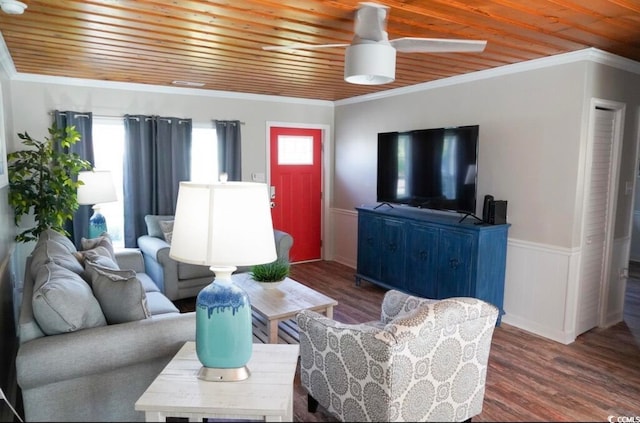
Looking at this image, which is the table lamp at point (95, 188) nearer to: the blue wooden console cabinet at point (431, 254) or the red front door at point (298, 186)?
the red front door at point (298, 186)

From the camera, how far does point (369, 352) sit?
1.97m

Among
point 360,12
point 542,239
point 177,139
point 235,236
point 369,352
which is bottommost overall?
point 369,352

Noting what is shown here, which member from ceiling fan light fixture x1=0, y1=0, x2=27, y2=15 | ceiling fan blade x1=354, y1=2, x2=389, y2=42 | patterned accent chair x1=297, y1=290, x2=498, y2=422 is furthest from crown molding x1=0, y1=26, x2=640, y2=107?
patterned accent chair x1=297, y1=290, x2=498, y2=422

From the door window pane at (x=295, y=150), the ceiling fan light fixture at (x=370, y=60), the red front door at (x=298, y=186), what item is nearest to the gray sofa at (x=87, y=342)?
the ceiling fan light fixture at (x=370, y=60)

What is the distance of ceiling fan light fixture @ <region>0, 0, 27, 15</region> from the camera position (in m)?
2.22

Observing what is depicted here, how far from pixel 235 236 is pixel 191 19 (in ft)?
5.41

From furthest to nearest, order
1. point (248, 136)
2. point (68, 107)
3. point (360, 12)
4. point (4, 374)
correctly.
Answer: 1. point (248, 136)
2. point (68, 107)
3. point (4, 374)
4. point (360, 12)

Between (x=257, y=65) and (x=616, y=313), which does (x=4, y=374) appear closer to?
(x=257, y=65)

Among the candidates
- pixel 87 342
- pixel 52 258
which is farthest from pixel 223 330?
pixel 52 258

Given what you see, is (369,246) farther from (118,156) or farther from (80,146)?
(80,146)

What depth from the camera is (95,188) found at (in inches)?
165

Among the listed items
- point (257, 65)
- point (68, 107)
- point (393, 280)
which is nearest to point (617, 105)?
point (393, 280)

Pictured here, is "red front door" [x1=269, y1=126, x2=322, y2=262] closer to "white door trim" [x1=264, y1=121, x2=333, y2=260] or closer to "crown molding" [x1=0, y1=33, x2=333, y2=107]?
"white door trim" [x1=264, y1=121, x2=333, y2=260]

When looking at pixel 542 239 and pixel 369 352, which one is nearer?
pixel 369 352
